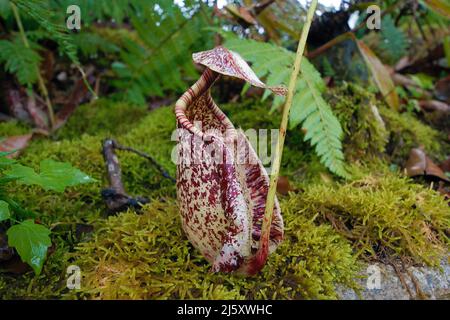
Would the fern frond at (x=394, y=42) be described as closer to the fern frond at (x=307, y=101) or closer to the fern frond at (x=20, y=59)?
the fern frond at (x=307, y=101)

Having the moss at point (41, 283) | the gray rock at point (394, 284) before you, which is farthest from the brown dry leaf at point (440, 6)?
the moss at point (41, 283)

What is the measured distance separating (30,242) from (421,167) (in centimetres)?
215

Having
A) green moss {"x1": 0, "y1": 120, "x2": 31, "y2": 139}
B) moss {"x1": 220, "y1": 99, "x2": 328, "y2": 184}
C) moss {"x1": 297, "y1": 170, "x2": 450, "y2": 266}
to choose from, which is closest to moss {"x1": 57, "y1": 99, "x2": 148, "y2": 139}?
green moss {"x1": 0, "y1": 120, "x2": 31, "y2": 139}

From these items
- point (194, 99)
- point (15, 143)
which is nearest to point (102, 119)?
point (15, 143)

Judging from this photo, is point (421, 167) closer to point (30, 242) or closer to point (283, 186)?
point (283, 186)

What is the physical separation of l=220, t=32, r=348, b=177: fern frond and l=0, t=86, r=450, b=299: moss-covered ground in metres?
0.20

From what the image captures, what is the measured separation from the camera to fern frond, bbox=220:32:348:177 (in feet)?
7.39

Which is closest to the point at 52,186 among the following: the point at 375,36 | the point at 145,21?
the point at 145,21

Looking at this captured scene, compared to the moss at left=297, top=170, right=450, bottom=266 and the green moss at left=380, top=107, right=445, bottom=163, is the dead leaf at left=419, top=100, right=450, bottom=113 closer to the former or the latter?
the green moss at left=380, top=107, right=445, bottom=163

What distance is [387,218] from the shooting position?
1890mm

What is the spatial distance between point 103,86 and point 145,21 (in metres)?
0.74

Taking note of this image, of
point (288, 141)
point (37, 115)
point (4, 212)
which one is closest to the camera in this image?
point (4, 212)

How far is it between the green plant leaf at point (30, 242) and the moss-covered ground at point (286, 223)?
0.17 meters
